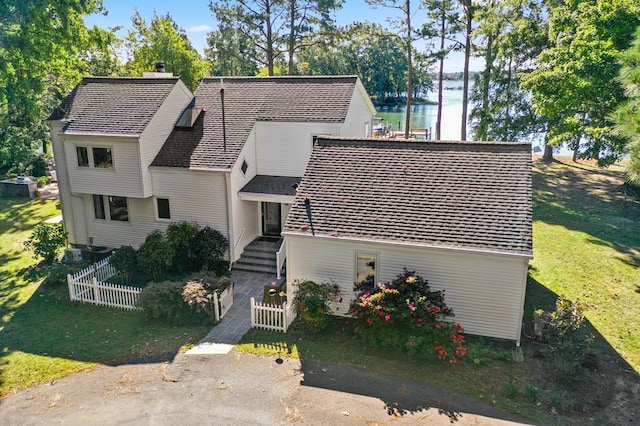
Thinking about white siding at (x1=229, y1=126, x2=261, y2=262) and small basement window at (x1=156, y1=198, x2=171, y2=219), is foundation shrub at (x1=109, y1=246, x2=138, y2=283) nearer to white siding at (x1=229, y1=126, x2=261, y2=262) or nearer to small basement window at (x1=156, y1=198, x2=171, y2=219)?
small basement window at (x1=156, y1=198, x2=171, y2=219)

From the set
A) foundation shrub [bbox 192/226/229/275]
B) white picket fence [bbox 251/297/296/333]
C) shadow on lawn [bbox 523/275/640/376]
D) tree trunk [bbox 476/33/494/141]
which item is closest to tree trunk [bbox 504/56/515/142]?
tree trunk [bbox 476/33/494/141]

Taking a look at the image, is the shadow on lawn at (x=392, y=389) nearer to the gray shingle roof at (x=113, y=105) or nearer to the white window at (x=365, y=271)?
the white window at (x=365, y=271)

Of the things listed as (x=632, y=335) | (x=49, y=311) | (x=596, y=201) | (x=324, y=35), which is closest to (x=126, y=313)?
(x=49, y=311)

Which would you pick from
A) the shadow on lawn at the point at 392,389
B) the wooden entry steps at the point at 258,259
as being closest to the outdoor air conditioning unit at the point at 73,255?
the wooden entry steps at the point at 258,259

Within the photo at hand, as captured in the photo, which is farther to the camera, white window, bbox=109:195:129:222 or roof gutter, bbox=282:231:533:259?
white window, bbox=109:195:129:222

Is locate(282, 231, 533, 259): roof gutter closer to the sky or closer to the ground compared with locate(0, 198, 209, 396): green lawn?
closer to the sky

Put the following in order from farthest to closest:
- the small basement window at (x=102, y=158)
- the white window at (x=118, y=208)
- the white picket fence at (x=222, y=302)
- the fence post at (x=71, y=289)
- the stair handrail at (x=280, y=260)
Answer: the white window at (x=118, y=208) → the small basement window at (x=102, y=158) → the stair handrail at (x=280, y=260) → the fence post at (x=71, y=289) → the white picket fence at (x=222, y=302)
